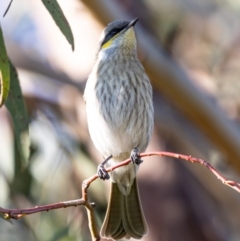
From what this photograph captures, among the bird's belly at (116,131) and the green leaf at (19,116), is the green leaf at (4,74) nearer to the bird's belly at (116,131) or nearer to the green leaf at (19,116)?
the green leaf at (19,116)

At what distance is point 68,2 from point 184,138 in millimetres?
1045

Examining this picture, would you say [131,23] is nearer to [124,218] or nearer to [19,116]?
[19,116]

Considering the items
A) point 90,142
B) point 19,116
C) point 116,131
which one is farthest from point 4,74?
point 90,142

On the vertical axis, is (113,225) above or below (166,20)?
below

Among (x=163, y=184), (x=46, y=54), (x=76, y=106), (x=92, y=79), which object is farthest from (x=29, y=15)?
(x=92, y=79)

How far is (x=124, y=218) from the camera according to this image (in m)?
2.73

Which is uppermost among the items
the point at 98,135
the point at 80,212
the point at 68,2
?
the point at 68,2

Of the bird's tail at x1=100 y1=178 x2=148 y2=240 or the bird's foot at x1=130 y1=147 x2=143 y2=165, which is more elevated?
the bird's foot at x1=130 y1=147 x2=143 y2=165

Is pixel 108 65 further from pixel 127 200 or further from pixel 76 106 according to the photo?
pixel 76 106

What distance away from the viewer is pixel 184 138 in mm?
3652

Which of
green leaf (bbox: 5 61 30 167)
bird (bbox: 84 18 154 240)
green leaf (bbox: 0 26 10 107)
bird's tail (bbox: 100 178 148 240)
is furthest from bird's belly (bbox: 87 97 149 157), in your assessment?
green leaf (bbox: 0 26 10 107)

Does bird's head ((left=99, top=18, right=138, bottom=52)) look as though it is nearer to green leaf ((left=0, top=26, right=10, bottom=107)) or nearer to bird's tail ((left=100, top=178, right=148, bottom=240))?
bird's tail ((left=100, top=178, right=148, bottom=240))

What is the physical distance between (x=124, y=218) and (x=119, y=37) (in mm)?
737

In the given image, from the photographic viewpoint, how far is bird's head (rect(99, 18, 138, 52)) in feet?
9.08
